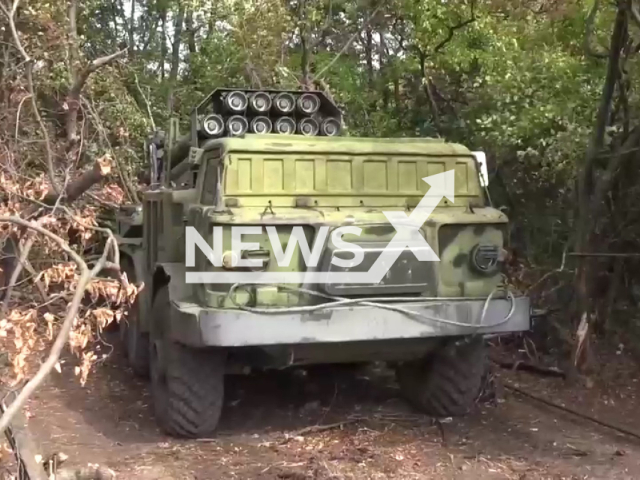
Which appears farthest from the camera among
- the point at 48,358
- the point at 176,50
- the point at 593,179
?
the point at 176,50

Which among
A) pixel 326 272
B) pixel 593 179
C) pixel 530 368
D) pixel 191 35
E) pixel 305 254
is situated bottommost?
pixel 530 368

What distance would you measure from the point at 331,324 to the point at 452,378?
127 centimetres

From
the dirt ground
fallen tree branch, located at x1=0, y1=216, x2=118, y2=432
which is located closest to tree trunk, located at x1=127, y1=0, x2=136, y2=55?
the dirt ground

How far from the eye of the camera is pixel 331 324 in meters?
5.03

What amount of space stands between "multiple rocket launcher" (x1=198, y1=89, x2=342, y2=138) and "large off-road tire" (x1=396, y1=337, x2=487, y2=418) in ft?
7.64

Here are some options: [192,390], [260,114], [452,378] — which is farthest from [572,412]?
[260,114]

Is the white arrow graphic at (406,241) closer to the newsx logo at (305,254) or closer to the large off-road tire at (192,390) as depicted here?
the newsx logo at (305,254)

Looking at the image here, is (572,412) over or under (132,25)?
under

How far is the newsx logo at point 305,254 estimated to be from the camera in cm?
511

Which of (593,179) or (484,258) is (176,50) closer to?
(593,179)

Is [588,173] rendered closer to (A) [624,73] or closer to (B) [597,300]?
(A) [624,73]

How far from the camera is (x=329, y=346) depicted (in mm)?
5273

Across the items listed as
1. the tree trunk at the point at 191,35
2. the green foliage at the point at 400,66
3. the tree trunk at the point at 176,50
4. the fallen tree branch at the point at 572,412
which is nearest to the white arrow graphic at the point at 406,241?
the fallen tree branch at the point at 572,412

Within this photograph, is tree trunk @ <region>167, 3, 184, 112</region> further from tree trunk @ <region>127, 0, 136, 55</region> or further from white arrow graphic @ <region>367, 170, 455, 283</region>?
white arrow graphic @ <region>367, 170, 455, 283</region>
